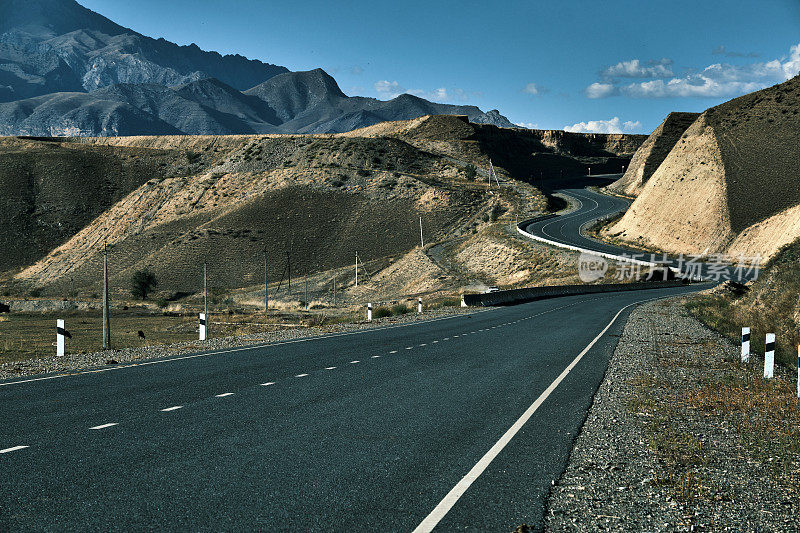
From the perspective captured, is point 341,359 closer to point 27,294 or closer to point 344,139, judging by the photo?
point 27,294

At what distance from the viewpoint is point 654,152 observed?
124188 mm

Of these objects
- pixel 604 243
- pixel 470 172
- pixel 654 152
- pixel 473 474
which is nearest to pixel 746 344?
pixel 473 474

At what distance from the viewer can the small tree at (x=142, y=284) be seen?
83000mm

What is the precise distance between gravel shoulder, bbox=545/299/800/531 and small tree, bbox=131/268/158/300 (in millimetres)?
79332

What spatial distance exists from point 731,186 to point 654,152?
5268cm

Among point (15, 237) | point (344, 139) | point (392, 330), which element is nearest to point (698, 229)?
point (392, 330)

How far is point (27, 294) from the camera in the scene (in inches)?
3625

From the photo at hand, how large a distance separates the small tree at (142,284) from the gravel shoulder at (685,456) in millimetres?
79332

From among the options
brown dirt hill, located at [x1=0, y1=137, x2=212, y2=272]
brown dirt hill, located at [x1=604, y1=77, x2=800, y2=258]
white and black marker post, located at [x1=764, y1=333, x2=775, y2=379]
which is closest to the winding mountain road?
white and black marker post, located at [x1=764, y1=333, x2=775, y2=379]

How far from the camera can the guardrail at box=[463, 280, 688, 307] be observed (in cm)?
4115

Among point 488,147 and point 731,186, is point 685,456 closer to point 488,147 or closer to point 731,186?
point 731,186

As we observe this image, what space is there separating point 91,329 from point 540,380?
45991 millimetres

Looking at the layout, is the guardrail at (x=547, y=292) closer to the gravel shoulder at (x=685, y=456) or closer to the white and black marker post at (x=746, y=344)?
the white and black marker post at (x=746, y=344)

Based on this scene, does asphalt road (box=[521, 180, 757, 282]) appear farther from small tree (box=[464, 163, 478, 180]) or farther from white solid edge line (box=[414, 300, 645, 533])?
white solid edge line (box=[414, 300, 645, 533])
